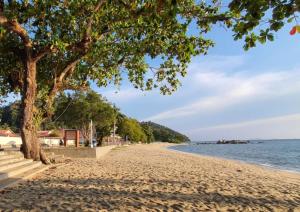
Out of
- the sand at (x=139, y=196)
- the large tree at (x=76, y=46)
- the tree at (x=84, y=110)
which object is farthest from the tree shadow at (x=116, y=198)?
the tree at (x=84, y=110)

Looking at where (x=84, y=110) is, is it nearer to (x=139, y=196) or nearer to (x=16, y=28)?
(x=16, y=28)

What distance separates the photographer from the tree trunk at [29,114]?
17938 millimetres

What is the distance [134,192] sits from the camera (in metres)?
10.8

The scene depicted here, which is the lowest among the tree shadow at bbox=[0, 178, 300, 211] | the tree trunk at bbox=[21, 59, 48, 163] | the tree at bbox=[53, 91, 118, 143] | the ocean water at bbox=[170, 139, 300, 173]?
the ocean water at bbox=[170, 139, 300, 173]

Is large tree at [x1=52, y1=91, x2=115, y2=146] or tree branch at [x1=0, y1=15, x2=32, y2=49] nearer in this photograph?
tree branch at [x1=0, y1=15, x2=32, y2=49]

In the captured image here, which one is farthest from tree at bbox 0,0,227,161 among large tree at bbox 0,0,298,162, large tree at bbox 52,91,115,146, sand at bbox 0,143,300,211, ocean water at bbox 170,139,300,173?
large tree at bbox 52,91,115,146

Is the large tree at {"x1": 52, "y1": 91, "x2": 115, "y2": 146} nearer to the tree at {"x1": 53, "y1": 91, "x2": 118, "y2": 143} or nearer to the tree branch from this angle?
the tree at {"x1": 53, "y1": 91, "x2": 118, "y2": 143}

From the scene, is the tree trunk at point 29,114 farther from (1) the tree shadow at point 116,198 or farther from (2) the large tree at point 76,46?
(1) the tree shadow at point 116,198

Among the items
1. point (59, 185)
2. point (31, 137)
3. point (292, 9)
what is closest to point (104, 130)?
point (31, 137)

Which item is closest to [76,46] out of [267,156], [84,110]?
[84,110]

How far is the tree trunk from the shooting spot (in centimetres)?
1794

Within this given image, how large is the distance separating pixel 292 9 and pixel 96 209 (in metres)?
5.65

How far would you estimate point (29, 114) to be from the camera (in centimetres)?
1819

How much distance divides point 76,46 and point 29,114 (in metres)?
4.13
